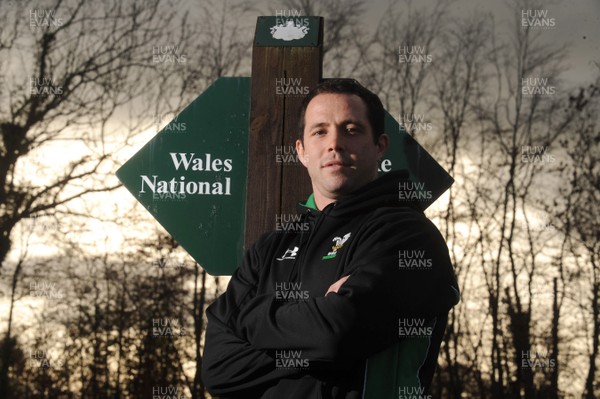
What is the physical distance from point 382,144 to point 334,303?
0.71 metres

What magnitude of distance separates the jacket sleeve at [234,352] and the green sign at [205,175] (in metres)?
0.19

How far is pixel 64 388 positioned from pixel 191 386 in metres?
1.80

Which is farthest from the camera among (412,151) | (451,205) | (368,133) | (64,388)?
(64,388)

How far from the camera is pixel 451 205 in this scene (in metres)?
7.98

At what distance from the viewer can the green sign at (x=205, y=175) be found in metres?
2.67

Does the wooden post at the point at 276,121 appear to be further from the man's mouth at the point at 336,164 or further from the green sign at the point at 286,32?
the man's mouth at the point at 336,164

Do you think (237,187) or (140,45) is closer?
(237,187)

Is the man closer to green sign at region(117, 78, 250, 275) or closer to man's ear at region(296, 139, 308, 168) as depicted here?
man's ear at region(296, 139, 308, 168)

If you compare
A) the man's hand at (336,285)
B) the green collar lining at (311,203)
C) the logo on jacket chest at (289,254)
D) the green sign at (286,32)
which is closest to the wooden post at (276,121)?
the green sign at (286,32)

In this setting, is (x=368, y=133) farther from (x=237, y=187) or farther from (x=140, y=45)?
(x=140, y=45)

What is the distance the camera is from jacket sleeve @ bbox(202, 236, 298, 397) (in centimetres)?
217

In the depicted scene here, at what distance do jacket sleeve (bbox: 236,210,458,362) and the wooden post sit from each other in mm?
475

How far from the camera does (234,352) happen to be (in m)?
2.25

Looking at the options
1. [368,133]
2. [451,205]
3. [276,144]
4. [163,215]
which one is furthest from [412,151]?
[451,205]
